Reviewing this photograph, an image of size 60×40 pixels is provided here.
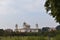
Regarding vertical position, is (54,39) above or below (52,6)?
below

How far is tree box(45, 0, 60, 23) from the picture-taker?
18.3 meters

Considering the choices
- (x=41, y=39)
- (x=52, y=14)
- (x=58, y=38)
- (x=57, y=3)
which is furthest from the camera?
(x=41, y=39)

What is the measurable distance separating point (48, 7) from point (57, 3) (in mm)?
1870

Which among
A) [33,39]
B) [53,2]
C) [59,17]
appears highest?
[53,2]

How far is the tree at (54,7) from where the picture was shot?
60.0ft

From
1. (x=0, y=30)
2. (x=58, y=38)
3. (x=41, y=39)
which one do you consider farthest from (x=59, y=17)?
(x=0, y=30)

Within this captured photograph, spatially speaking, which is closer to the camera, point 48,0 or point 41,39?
point 48,0

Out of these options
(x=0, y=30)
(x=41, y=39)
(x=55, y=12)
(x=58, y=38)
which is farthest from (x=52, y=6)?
(x=0, y=30)

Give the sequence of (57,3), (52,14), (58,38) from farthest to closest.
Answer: (58,38) < (52,14) < (57,3)

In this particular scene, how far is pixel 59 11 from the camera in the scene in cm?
1853

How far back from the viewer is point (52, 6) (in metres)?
18.8

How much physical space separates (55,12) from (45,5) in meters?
1.57

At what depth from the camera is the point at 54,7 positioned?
18547mm

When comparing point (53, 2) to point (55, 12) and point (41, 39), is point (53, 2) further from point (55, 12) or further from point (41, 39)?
point (41, 39)
